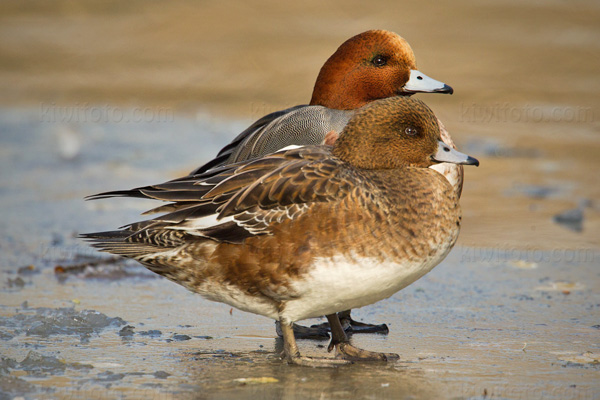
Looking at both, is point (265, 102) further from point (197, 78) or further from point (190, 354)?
point (190, 354)

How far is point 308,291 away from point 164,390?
67 centimetres

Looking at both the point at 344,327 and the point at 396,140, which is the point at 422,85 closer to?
the point at 396,140

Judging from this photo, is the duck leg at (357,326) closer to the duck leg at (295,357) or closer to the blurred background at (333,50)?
the duck leg at (295,357)

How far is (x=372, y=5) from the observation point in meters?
13.2

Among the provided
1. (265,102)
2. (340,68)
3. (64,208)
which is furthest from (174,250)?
(265,102)

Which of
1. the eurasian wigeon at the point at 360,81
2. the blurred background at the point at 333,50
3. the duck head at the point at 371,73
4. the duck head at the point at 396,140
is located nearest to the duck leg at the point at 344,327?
the duck head at the point at 396,140

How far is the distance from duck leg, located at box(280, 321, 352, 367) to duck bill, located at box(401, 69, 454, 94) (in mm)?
1540

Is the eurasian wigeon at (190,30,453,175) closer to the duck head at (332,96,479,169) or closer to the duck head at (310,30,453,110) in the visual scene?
the duck head at (310,30,453,110)

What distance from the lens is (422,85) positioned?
445cm

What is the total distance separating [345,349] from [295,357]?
0.24 meters

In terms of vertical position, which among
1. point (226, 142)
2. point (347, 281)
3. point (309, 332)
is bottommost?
point (309, 332)

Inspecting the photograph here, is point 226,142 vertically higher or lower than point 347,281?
higher

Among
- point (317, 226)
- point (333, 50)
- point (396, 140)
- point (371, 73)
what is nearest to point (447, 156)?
point (396, 140)

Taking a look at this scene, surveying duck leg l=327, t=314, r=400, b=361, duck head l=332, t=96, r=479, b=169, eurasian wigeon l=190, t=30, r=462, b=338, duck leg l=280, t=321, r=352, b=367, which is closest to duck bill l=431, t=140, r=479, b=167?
duck head l=332, t=96, r=479, b=169
